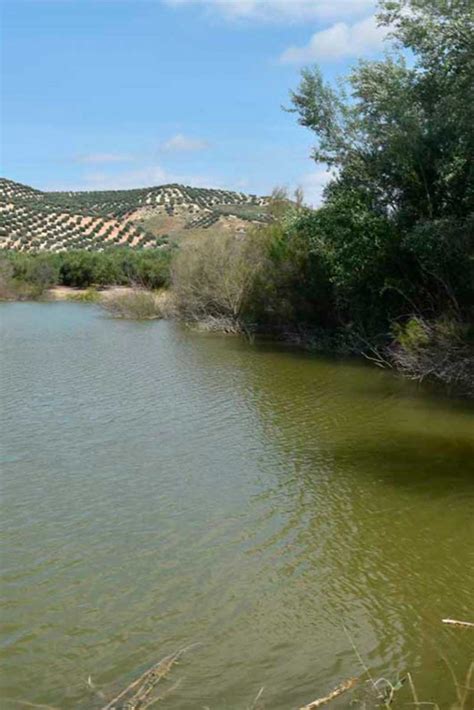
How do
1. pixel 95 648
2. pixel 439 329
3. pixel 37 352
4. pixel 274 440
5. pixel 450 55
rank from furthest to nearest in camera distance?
pixel 37 352, pixel 439 329, pixel 450 55, pixel 274 440, pixel 95 648

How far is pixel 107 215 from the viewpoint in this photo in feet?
287

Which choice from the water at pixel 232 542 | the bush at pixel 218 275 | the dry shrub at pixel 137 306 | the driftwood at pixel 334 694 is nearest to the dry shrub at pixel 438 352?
the water at pixel 232 542

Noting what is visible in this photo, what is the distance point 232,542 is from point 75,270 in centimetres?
5177

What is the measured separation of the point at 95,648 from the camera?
5574 millimetres

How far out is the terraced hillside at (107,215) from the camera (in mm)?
76875

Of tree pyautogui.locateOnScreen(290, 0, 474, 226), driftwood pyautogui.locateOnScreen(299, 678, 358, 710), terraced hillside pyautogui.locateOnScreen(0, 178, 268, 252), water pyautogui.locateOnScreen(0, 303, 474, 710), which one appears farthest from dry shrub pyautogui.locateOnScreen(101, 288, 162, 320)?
driftwood pyautogui.locateOnScreen(299, 678, 358, 710)

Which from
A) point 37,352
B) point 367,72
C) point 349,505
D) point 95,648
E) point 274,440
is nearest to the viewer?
point 95,648

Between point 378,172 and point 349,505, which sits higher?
point 378,172

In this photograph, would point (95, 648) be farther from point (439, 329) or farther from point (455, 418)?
point (439, 329)

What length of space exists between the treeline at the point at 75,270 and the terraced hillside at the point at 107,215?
16410 mm

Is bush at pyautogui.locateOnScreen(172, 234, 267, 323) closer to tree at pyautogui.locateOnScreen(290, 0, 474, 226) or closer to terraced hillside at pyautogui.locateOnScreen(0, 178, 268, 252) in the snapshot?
tree at pyautogui.locateOnScreen(290, 0, 474, 226)

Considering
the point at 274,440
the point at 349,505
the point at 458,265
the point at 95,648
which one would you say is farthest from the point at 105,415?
the point at 458,265

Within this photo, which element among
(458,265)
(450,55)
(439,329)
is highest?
(450,55)

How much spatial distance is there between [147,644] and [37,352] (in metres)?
19.2
